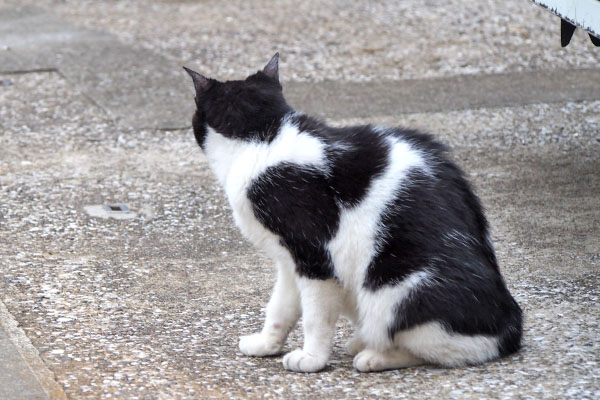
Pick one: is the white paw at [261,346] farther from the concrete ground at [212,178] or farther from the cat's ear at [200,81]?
the cat's ear at [200,81]

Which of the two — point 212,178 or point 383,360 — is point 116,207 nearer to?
point 212,178

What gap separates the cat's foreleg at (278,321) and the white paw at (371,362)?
13.5 inches

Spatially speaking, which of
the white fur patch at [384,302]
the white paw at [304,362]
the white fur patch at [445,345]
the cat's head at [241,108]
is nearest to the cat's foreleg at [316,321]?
the white paw at [304,362]

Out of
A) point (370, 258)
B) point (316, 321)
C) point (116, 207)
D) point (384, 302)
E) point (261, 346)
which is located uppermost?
point (370, 258)

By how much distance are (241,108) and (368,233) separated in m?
0.71

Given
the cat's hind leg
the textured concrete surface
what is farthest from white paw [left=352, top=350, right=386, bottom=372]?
the textured concrete surface

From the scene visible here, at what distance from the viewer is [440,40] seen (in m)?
9.39

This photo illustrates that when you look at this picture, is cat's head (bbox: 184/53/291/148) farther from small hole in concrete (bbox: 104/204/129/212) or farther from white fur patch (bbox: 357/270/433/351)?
small hole in concrete (bbox: 104/204/129/212)

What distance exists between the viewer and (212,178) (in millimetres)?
6141

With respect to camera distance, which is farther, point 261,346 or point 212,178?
point 212,178

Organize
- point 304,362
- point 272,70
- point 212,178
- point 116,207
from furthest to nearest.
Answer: point 212,178 → point 116,207 → point 272,70 → point 304,362

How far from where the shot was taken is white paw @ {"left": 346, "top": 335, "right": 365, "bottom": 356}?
3693 millimetres

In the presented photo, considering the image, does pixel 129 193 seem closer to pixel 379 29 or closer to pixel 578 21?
pixel 578 21

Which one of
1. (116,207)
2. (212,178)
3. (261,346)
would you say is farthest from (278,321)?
(212,178)
